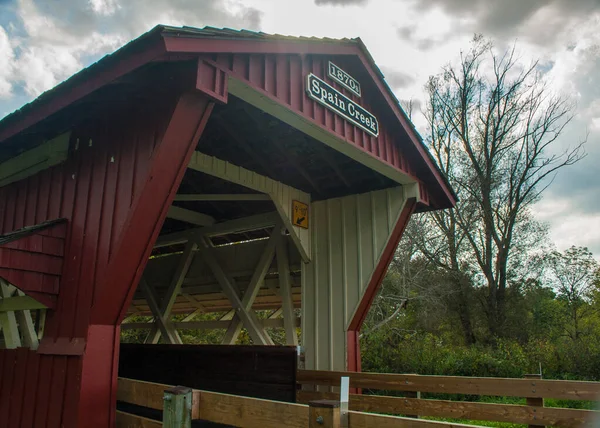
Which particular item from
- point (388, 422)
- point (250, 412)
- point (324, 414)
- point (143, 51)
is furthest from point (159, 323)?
point (388, 422)

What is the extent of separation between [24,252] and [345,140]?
2.93 m

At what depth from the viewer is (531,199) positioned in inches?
671

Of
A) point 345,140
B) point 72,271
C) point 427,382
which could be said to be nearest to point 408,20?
point 345,140

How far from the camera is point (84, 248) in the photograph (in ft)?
13.1

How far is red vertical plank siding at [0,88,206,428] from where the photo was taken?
12.0ft

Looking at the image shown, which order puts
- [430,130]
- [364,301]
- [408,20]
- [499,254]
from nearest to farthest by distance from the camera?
[364,301]
[408,20]
[499,254]
[430,130]

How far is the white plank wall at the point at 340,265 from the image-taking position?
6289mm

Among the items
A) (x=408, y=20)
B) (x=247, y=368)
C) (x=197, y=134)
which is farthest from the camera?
(x=408, y=20)

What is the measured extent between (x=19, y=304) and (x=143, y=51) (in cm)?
251

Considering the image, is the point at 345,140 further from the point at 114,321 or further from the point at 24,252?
the point at 24,252

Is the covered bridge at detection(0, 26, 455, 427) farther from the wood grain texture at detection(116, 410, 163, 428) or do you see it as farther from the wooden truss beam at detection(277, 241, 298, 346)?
the wood grain texture at detection(116, 410, 163, 428)

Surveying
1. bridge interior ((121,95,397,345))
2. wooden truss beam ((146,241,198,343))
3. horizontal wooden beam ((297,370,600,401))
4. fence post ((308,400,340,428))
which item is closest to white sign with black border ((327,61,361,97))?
bridge interior ((121,95,397,345))

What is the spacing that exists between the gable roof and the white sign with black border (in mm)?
167

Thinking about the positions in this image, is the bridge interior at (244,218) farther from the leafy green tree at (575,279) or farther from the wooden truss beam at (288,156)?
the leafy green tree at (575,279)
